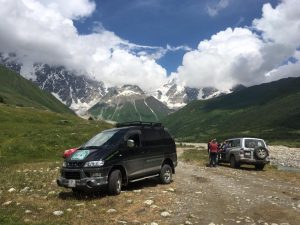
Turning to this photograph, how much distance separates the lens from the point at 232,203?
65.4 feet

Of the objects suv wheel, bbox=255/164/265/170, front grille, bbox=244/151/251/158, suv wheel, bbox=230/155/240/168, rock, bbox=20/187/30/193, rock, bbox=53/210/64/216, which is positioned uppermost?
front grille, bbox=244/151/251/158

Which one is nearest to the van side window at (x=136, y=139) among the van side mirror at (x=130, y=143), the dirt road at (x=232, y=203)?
the van side mirror at (x=130, y=143)

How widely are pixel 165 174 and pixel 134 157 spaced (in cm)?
318

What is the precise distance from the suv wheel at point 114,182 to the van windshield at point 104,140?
166 cm

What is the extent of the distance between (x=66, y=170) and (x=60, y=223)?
5325mm

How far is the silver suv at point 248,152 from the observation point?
4088cm

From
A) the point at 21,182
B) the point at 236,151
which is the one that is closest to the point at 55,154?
the point at 236,151

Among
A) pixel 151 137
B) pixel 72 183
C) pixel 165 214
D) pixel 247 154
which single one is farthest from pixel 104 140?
pixel 247 154

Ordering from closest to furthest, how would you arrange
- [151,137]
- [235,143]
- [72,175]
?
[72,175] → [151,137] → [235,143]

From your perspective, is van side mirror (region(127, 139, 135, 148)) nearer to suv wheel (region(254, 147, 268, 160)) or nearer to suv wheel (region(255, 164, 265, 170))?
suv wheel (region(254, 147, 268, 160))

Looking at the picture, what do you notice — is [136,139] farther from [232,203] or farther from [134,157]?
[232,203]

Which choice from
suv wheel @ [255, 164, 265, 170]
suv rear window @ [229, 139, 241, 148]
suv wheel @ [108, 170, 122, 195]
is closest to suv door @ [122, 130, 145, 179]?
suv wheel @ [108, 170, 122, 195]

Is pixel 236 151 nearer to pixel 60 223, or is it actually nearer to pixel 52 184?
pixel 52 184

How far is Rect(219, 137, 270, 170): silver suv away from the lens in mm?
40875
